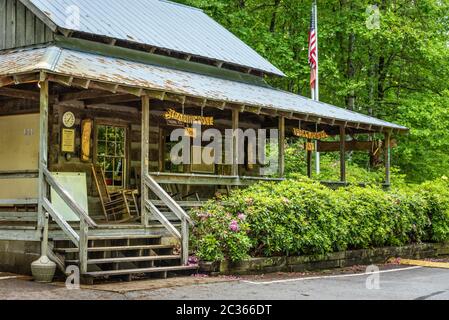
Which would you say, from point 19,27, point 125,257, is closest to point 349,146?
point 19,27

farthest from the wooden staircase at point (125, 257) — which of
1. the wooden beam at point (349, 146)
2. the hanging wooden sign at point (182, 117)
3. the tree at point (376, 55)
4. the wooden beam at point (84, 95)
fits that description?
the tree at point (376, 55)

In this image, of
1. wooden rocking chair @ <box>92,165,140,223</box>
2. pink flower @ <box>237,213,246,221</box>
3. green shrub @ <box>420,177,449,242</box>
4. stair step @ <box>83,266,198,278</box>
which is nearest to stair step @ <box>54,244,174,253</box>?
stair step @ <box>83,266,198,278</box>

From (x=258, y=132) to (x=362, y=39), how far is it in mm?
13343

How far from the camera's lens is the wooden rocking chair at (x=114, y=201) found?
53.3 ft

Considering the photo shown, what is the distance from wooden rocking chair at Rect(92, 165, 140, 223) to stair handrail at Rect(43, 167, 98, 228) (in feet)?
13.0

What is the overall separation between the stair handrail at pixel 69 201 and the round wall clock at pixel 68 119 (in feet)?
12.1

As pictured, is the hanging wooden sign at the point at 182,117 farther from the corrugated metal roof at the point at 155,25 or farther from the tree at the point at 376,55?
the tree at the point at 376,55

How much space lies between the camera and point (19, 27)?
1579 centimetres

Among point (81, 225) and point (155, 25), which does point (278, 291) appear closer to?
point (81, 225)

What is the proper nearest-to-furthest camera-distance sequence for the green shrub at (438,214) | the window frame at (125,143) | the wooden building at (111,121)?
1. the wooden building at (111,121)
2. the window frame at (125,143)
3. the green shrub at (438,214)

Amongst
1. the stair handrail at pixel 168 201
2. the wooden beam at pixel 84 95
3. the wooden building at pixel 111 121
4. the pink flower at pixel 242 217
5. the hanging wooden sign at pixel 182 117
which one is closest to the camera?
the wooden building at pixel 111 121

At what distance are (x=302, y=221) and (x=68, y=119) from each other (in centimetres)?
581

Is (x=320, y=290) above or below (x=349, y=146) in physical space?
below
